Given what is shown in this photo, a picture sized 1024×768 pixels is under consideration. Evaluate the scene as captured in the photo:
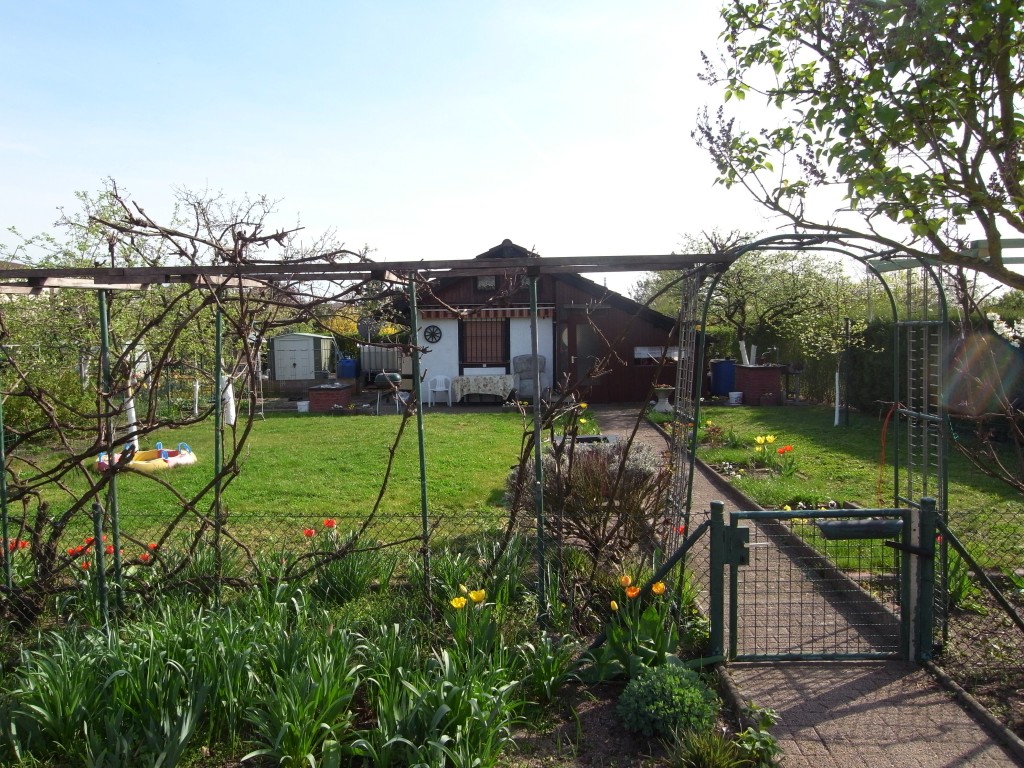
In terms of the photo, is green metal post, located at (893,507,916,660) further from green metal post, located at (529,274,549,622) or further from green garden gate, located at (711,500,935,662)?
green metal post, located at (529,274,549,622)

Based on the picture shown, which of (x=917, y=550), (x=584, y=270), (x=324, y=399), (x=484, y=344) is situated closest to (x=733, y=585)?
(x=917, y=550)

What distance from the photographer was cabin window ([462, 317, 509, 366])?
19.6 meters

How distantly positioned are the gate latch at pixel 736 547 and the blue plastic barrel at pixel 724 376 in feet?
49.9

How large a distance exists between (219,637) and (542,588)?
1.68 meters

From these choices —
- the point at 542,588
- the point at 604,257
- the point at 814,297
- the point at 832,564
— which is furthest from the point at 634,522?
the point at 814,297

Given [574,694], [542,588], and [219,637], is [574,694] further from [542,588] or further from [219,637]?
[219,637]

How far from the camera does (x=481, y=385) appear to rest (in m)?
18.8

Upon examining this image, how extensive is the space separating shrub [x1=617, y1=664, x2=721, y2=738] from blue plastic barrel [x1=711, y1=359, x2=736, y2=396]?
51.8ft

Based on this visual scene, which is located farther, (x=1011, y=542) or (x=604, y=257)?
(x=1011, y=542)

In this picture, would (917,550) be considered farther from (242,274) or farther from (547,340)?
(547,340)

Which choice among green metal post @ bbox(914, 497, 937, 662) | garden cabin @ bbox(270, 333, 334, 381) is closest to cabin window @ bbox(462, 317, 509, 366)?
garden cabin @ bbox(270, 333, 334, 381)

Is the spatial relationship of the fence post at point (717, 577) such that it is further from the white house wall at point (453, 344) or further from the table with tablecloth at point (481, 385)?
the white house wall at point (453, 344)

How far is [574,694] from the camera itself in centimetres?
377

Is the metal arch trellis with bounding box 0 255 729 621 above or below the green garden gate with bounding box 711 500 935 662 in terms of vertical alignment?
above
